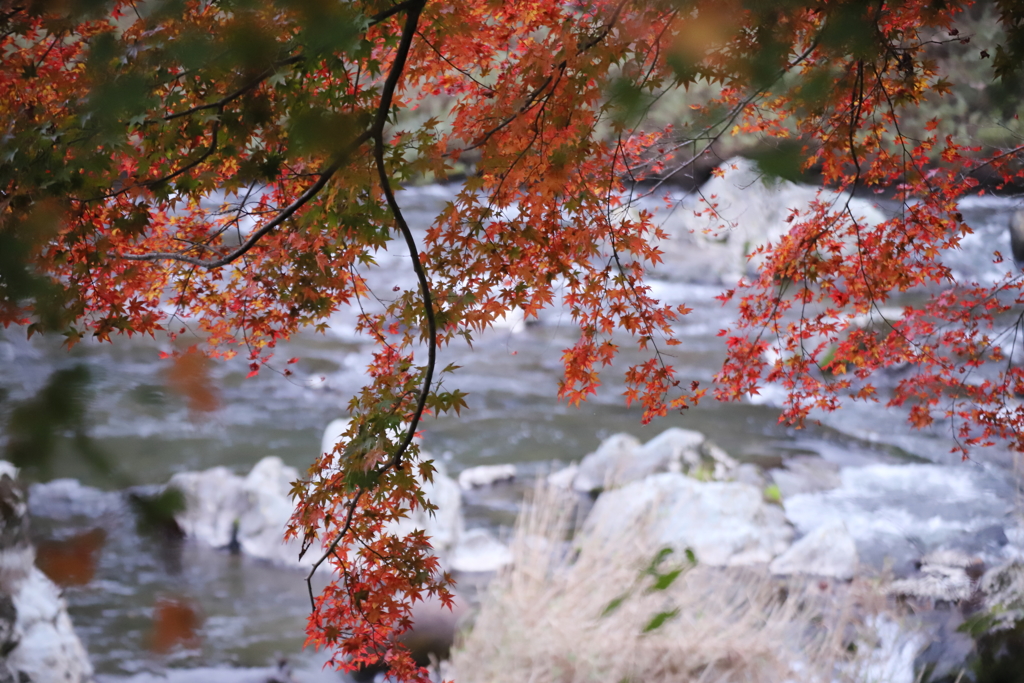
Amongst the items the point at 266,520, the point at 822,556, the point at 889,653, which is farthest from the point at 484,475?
the point at 889,653

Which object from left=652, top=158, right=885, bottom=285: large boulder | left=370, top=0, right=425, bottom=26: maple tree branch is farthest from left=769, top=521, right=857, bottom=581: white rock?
left=652, top=158, right=885, bottom=285: large boulder

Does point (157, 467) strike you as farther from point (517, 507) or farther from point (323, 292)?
point (323, 292)

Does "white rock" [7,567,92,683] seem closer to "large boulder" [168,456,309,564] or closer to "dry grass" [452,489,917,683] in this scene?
"large boulder" [168,456,309,564]

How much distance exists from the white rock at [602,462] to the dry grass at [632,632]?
2166mm

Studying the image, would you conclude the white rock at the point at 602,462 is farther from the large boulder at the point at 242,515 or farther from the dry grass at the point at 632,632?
the dry grass at the point at 632,632

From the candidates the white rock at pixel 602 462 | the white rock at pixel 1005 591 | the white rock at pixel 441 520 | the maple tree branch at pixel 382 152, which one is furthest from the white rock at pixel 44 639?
the white rock at pixel 1005 591

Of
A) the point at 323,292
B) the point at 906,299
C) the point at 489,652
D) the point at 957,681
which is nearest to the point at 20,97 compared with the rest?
the point at 323,292

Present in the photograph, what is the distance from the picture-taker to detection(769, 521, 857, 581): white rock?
13.6 feet

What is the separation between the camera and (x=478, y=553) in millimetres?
4289

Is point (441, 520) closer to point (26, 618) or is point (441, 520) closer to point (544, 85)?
point (26, 618)

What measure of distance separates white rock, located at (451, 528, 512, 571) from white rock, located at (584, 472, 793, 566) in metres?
0.56

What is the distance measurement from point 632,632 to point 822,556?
2243 millimetres

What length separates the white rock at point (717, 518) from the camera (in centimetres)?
420

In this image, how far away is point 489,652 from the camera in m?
2.72
